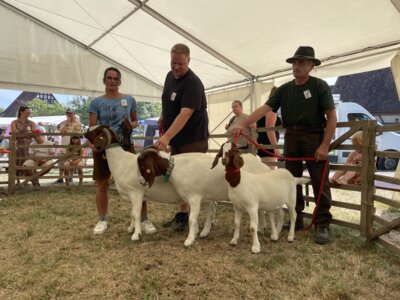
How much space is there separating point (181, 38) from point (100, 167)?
5309 millimetres

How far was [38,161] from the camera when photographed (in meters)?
8.21

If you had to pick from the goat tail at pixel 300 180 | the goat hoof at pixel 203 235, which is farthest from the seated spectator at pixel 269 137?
the goat hoof at pixel 203 235

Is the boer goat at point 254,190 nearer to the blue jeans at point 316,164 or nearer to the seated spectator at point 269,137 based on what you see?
the blue jeans at point 316,164

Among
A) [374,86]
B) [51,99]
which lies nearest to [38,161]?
[374,86]

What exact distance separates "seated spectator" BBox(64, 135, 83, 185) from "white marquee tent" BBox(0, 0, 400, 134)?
2307 millimetres

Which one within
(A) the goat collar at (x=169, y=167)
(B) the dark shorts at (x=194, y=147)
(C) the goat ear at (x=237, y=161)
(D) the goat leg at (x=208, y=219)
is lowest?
(D) the goat leg at (x=208, y=219)

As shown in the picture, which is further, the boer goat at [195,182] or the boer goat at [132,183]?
the boer goat at [132,183]

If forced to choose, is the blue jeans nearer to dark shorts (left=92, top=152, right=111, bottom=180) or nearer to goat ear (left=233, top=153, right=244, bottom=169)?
goat ear (left=233, top=153, right=244, bottom=169)

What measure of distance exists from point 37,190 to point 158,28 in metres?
4.73

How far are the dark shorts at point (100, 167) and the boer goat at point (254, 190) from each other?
1498 millimetres

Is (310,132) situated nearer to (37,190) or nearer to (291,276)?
(291,276)

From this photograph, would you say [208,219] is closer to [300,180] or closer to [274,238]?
[274,238]

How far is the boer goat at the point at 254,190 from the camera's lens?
3121 millimetres

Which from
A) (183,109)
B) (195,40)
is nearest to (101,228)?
(183,109)
